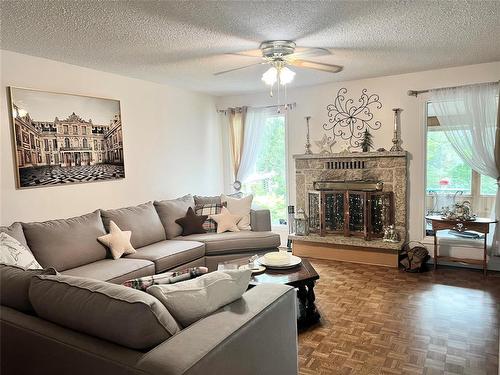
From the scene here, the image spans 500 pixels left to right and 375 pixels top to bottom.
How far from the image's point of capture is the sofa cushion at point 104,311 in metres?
1.31

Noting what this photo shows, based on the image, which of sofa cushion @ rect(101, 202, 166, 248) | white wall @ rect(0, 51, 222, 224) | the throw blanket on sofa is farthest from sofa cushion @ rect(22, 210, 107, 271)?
the throw blanket on sofa

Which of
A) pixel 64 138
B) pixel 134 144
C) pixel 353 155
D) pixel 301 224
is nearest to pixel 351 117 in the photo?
pixel 353 155

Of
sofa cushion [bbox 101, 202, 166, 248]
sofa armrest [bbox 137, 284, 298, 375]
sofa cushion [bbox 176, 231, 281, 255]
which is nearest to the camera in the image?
sofa armrest [bbox 137, 284, 298, 375]

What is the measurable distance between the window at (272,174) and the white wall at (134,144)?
64cm

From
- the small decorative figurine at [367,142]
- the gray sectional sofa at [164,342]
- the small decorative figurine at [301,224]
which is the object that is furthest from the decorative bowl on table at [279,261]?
the small decorative figurine at [367,142]

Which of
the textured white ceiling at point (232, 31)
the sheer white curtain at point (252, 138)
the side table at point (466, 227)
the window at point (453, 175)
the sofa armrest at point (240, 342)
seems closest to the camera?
the sofa armrest at point (240, 342)

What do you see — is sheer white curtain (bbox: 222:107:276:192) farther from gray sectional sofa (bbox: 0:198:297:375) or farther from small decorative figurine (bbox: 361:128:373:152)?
gray sectional sofa (bbox: 0:198:297:375)

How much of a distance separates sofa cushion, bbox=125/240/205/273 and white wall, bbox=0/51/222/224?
0.77 metres

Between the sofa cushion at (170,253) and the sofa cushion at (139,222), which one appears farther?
the sofa cushion at (139,222)

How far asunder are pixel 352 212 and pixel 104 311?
3.95 metres

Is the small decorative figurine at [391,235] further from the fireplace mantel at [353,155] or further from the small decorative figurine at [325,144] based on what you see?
the small decorative figurine at [325,144]

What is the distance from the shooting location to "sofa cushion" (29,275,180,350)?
4.31ft

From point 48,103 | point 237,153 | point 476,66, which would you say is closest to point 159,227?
point 48,103

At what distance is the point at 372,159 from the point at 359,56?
1534 millimetres
